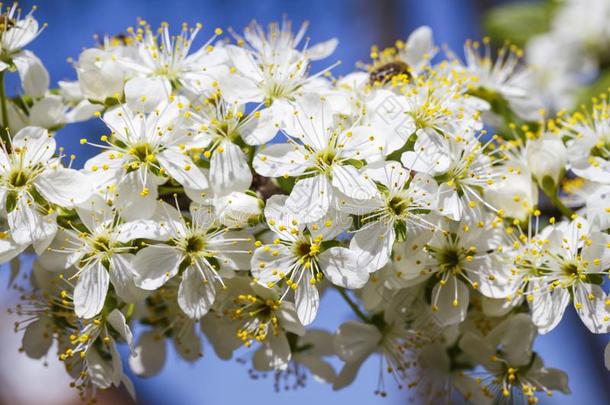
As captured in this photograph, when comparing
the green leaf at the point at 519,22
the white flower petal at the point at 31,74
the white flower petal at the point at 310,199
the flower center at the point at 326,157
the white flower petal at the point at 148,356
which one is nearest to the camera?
the white flower petal at the point at 310,199

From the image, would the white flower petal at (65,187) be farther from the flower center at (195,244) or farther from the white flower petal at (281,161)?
the white flower petal at (281,161)

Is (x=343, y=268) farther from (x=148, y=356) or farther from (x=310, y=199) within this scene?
(x=148, y=356)

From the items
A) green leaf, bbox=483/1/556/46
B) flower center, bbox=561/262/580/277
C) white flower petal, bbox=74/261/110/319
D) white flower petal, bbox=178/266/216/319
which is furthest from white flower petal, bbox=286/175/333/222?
green leaf, bbox=483/1/556/46

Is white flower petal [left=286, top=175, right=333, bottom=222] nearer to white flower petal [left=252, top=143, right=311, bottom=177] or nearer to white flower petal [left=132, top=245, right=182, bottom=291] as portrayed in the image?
white flower petal [left=252, top=143, right=311, bottom=177]

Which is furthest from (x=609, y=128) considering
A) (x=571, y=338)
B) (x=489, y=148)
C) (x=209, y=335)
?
(x=571, y=338)

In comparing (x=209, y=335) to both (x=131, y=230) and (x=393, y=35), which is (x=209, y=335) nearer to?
(x=131, y=230)

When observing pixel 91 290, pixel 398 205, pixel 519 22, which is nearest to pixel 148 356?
pixel 91 290

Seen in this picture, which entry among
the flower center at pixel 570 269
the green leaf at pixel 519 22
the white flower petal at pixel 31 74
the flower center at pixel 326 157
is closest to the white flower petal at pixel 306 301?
the flower center at pixel 326 157

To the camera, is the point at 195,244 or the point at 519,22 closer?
the point at 195,244

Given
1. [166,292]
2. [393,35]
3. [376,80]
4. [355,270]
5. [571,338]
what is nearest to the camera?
[355,270]
